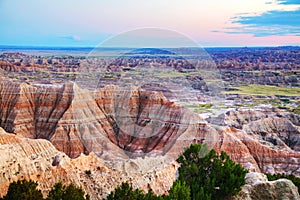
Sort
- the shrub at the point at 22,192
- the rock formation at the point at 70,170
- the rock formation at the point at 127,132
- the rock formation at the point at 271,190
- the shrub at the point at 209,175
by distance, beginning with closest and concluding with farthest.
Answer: the shrub at the point at 22,192, the rock formation at the point at 70,170, the shrub at the point at 209,175, the rock formation at the point at 271,190, the rock formation at the point at 127,132

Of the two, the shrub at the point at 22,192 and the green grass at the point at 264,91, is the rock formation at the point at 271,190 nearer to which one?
the shrub at the point at 22,192

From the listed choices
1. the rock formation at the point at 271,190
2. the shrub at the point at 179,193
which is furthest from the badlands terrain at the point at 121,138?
the shrub at the point at 179,193

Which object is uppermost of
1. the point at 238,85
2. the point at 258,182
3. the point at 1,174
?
the point at 1,174

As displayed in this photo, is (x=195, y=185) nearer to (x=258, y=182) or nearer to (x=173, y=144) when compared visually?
(x=258, y=182)

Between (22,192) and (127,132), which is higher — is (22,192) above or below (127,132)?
above

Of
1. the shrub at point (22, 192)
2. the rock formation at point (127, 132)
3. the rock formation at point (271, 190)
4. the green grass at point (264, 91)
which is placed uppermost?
the shrub at point (22, 192)

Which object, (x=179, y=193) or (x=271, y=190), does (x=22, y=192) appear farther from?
(x=271, y=190)

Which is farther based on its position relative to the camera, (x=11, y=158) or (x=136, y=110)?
(x=136, y=110)

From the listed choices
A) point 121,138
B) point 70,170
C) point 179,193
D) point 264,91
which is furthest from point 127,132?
point 264,91

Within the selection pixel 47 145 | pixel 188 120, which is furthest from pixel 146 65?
pixel 47 145
